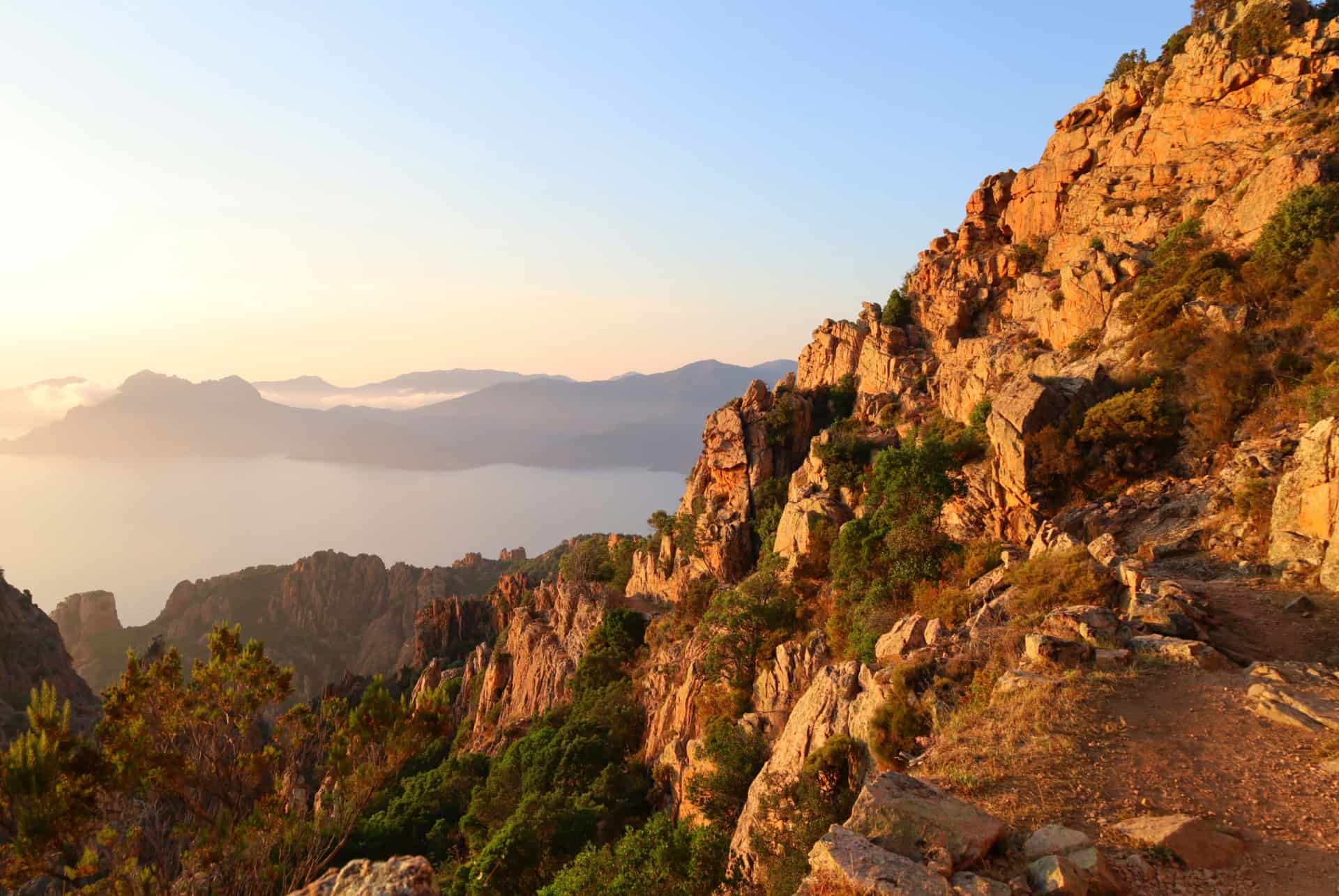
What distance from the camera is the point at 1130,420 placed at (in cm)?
2208

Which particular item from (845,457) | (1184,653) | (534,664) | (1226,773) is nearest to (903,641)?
(1184,653)

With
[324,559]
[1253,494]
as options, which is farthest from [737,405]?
[324,559]

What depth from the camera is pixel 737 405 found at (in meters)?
50.7

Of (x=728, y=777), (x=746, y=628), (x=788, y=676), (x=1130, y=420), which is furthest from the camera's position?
(x=746, y=628)

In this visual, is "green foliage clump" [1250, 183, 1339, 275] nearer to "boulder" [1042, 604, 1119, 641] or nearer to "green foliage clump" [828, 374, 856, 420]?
"boulder" [1042, 604, 1119, 641]

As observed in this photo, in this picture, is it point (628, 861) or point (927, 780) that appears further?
point (628, 861)

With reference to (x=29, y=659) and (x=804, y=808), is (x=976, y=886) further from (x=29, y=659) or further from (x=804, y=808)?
(x=29, y=659)

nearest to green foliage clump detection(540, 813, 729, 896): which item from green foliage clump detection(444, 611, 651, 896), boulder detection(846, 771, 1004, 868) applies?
green foliage clump detection(444, 611, 651, 896)

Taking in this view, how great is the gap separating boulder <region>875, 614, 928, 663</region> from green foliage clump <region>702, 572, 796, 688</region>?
11.5 metres

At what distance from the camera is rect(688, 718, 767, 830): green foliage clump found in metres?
18.2

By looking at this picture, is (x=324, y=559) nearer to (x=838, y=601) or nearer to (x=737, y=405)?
(x=737, y=405)

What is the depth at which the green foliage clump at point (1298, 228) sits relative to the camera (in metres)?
23.6

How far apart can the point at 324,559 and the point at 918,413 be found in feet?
350

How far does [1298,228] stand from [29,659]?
92913 millimetres
